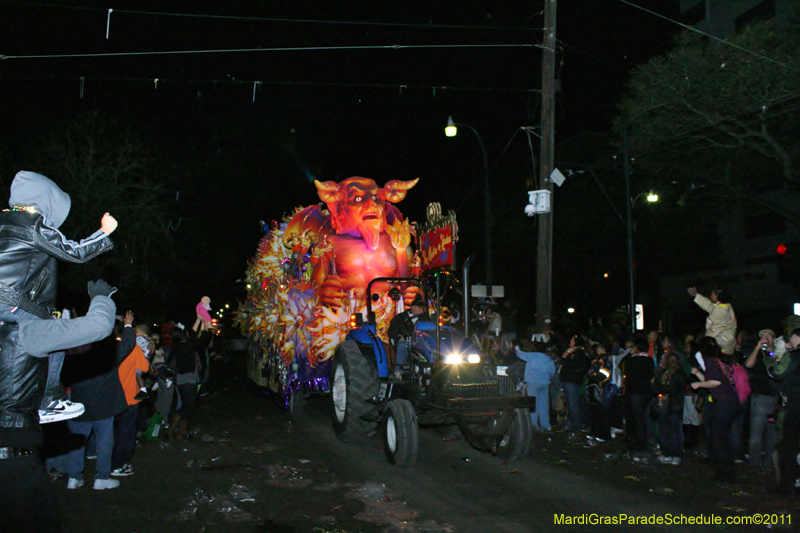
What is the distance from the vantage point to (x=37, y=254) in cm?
320

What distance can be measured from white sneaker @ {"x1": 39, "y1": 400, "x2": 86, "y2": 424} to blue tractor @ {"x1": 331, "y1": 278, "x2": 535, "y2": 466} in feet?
16.9

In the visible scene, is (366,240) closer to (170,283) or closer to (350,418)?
(350,418)

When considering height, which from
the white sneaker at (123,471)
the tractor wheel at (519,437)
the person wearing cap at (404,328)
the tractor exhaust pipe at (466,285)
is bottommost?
the white sneaker at (123,471)

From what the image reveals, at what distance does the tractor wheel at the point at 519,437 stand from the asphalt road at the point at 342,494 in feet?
0.54

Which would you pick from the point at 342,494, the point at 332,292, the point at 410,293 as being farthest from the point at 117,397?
the point at 410,293

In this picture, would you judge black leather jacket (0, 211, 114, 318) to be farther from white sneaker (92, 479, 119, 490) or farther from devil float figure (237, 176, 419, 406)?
devil float figure (237, 176, 419, 406)

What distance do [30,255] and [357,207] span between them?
9.73 meters

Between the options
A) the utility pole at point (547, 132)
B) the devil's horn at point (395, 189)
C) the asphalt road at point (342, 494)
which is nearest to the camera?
the asphalt road at point (342, 494)

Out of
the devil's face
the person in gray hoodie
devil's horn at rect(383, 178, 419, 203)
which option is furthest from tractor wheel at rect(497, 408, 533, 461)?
the person in gray hoodie

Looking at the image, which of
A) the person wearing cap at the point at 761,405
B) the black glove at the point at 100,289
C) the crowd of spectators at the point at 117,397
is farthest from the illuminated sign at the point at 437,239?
the black glove at the point at 100,289

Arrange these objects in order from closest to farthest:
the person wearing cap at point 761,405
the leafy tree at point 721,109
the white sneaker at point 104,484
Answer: the white sneaker at point 104,484 → the person wearing cap at point 761,405 → the leafy tree at point 721,109

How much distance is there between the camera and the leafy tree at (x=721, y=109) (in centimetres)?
1692

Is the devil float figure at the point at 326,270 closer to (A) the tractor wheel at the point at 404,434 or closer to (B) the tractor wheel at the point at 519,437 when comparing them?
(A) the tractor wheel at the point at 404,434

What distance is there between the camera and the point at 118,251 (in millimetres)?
21656
